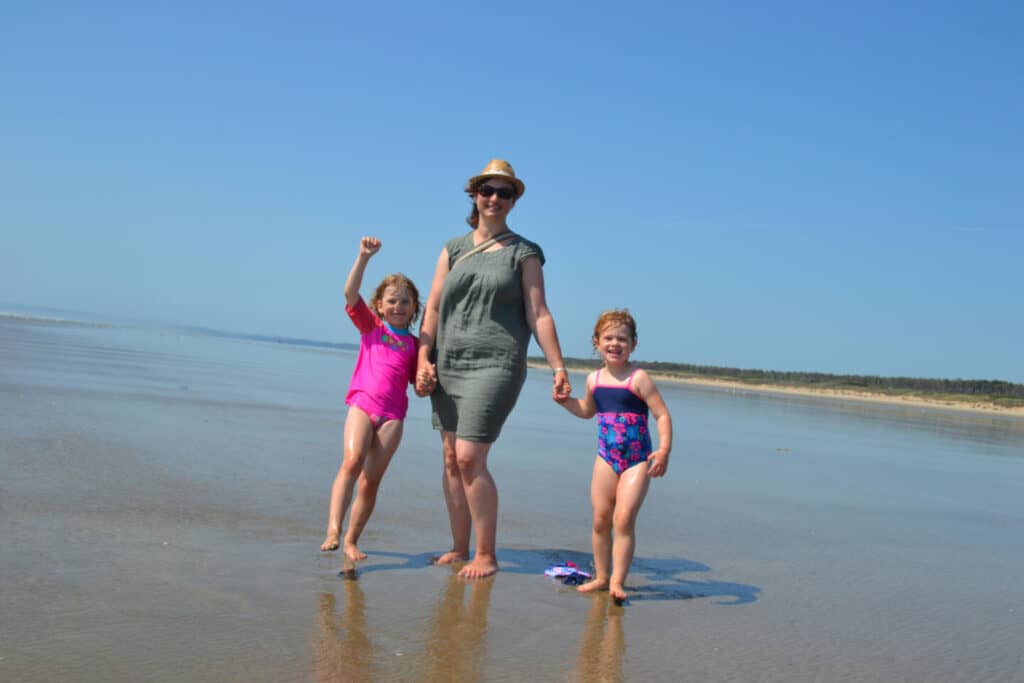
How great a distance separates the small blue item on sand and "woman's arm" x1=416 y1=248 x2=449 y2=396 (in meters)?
1.13

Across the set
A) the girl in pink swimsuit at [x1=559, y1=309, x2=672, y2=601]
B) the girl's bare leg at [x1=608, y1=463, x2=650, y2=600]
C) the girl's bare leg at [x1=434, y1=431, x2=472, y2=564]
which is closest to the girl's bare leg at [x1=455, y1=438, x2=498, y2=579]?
the girl's bare leg at [x1=434, y1=431, x2=472, y2=564]

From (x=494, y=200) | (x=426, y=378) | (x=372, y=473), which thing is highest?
(x=494, y=200)

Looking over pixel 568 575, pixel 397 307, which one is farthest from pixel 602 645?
pixel 397 307

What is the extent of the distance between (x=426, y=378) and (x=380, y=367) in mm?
275

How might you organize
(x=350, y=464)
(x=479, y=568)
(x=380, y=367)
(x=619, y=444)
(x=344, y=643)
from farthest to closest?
(x=380, y=367) → (x=350, y=464) → (x=619, y=444) → (x=479, y=568) → (x=344, y=643)

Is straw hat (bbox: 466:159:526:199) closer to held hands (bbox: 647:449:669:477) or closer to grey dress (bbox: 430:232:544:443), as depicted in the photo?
grey dress (bbox: 430:232:544:443)

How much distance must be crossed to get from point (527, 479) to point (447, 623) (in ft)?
11.9

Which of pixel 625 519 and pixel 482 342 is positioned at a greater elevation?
pixel 482 342

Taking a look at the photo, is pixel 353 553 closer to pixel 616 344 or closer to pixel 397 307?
pixel 397 307

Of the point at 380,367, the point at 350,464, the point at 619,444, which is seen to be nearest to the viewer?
the point at 619,444

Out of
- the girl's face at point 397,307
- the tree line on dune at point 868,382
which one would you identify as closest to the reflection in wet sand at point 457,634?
the girl's face at point 397,307

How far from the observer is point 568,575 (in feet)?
13.1

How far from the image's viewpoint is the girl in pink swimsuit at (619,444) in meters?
3.86

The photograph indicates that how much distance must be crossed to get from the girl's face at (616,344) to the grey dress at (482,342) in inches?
16.7
